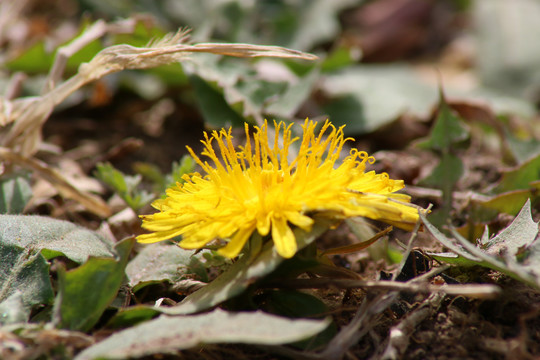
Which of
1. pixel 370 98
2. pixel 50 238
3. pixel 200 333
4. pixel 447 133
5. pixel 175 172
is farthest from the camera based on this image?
pixel 370 98

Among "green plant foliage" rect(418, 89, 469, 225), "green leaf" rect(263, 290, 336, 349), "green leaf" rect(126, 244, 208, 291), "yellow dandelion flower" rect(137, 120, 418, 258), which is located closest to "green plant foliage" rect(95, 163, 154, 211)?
"green leaf" rect(126, 244, 208, 291)

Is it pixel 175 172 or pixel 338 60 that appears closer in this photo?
pixel 175 172

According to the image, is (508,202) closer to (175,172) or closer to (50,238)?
(175,172)

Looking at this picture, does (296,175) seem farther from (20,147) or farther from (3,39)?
(3,39)

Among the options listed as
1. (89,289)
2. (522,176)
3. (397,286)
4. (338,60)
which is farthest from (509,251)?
(338,60)

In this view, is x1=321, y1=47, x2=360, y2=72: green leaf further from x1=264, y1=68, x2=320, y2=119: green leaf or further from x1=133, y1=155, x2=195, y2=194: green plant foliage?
x1=133, y1=155, x2=195, y2=194: green plant foliage

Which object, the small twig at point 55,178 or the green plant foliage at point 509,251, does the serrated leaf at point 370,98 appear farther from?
the small twig at point 55,178

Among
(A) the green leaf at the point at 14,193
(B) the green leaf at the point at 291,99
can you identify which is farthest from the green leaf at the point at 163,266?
(B) the green leaf at the point at 291,99

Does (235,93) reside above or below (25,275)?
above
